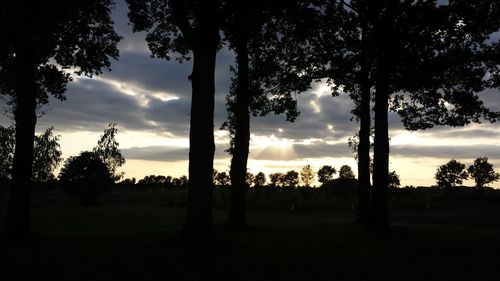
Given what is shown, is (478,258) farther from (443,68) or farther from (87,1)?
(87,1)

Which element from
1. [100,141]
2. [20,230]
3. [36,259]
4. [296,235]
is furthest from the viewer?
[100,141]

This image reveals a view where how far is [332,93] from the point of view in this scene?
115 ft

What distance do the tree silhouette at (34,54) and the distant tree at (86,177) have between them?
97.0ft

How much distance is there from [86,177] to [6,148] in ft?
31.2

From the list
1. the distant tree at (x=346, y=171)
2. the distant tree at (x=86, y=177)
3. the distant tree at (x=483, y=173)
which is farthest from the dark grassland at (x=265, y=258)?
the distant tree at (x=346, y=171)

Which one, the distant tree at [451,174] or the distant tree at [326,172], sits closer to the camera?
the distant tree at [451,174]

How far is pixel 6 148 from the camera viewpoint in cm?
5419

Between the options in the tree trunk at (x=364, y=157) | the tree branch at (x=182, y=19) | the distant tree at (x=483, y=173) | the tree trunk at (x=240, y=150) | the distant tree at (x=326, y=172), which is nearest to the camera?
the tree branch at (x=182, y=19)

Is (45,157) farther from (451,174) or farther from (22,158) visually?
(451,174)

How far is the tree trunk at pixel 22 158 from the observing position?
18.5m

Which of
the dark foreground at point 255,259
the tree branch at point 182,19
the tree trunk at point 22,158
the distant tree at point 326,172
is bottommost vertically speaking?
the dark foreground at point 255,259

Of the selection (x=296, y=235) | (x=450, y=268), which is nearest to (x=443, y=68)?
(x=296, y=235)

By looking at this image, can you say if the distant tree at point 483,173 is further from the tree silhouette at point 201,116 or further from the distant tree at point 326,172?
the tree silhouette at point 201,116

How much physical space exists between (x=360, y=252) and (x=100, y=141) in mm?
39257
